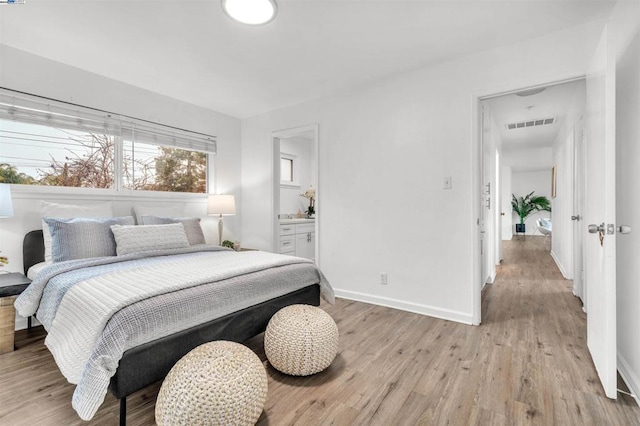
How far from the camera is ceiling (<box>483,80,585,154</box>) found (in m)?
3.55

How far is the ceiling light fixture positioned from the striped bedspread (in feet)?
5.77

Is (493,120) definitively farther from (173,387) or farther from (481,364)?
(173,387)

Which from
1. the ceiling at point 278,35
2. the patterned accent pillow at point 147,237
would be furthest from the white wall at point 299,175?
the patterned accent pillow at point 147,237

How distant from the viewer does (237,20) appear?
7.12 feet

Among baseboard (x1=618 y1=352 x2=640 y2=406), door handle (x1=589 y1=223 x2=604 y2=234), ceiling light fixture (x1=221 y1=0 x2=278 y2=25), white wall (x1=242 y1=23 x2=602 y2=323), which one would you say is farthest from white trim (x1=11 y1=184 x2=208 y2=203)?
baseboard (x1=618 y1=352 x2=640 y2=406)

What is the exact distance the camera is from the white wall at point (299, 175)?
5547 mm

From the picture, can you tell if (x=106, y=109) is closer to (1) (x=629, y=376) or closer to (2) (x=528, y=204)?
(1) (x=629, y=376)

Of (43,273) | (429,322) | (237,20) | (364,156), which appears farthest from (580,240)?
(43,273)

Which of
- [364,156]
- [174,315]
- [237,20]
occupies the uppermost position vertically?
[237,20]

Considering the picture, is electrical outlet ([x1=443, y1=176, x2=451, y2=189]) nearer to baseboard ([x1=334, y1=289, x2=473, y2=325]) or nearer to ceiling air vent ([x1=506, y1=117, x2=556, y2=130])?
baseboard ([x1=334, y1=289, x2=473, y2=325])

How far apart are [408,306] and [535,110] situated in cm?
345

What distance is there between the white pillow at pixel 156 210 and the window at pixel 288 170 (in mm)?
2192

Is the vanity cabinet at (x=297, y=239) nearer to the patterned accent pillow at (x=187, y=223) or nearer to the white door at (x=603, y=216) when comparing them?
the patterned accent pillow at (x=187, y=223)

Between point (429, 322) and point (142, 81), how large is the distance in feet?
12.5
